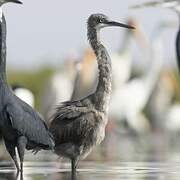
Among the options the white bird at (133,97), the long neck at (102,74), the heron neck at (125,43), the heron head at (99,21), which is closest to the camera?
the long neck at (102,74)

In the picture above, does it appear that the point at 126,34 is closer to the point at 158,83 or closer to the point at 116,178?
the point at 158,83

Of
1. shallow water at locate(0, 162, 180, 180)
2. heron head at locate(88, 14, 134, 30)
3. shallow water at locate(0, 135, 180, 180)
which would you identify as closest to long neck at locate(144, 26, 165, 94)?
shallow water at locate(0, 135, 180, 180)

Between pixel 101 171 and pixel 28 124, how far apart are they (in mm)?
1734

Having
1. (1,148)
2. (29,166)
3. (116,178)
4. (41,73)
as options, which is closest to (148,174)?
(116,178)

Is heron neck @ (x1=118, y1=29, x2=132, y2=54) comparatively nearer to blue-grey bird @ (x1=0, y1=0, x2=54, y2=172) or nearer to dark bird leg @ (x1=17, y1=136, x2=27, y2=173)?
blue-grey bird @ (x1=0, y1=0, x2=54, y2=172)

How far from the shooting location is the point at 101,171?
16.1m

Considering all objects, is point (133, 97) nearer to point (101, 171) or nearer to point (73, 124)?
point (101, 171)

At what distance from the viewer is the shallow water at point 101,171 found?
1491 centimetres

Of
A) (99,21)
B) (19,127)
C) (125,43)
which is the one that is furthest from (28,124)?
(125,43)

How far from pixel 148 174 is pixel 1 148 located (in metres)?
5.59

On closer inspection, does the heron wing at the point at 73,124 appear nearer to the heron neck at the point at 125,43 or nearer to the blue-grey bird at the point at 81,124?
the blue-grey bird at the point at 81,124

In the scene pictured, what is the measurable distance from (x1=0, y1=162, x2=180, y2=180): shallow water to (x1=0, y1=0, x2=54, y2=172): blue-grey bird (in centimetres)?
39

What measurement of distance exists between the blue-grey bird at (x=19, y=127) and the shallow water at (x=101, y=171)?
39 cm

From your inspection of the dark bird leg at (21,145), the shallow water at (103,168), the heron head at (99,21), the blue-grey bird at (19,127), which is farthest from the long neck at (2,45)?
the shallow water at (103,168)
